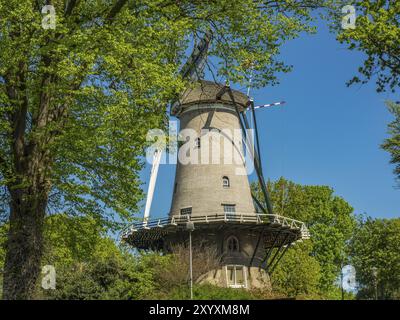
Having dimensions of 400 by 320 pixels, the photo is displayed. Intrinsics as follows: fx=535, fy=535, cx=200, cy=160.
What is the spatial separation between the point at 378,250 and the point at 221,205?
668 inches

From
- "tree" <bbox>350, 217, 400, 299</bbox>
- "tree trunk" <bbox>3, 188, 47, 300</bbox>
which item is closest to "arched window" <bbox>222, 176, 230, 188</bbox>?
"tree" <bbox>350, 217, 400, 299</bbox>

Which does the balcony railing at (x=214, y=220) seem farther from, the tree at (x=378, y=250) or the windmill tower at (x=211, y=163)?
the tree at (x=378, y=250)

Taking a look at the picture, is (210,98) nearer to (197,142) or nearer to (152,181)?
(197,142)

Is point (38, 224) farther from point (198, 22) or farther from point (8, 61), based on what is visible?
point (198, 22)

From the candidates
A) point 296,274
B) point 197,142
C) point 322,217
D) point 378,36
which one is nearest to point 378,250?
point 322,217

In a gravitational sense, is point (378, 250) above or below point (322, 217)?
below

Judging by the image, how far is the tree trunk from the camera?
12914mm

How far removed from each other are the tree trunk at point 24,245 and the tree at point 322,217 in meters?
35.7

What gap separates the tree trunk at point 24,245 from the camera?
42.4ft

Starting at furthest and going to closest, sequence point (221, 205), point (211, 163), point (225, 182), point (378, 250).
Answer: point (378, 250) < point (211, 163) < point (225, 182) < point (221, 205)

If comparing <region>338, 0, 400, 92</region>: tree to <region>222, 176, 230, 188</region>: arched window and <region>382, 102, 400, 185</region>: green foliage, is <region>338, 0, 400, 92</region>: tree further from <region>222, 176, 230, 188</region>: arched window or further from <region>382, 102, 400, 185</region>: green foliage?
<region>222, 176, 230, 188</region>: arched window

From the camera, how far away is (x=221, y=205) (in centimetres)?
3797

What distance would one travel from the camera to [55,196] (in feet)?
52.7

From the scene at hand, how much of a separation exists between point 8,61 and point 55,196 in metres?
4.98
